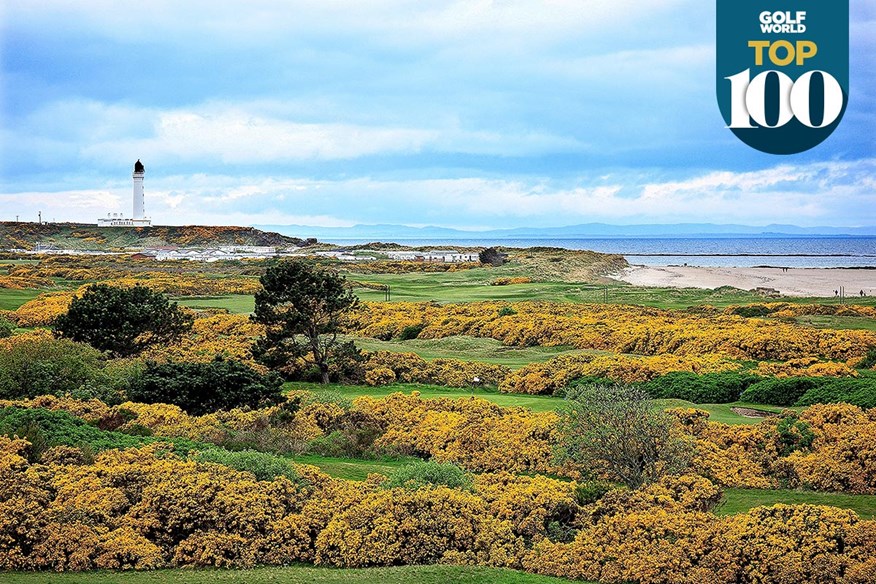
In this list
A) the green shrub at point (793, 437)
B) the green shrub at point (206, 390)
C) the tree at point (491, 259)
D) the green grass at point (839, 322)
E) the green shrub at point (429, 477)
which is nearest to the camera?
the green shrub at point (429, 477)

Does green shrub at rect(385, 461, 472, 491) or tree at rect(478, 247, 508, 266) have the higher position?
tree at rect(478, 247, 508, 266)

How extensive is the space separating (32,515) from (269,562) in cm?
327

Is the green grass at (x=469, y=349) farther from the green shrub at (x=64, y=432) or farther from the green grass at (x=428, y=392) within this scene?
the green shrub at (x=64, y=432)

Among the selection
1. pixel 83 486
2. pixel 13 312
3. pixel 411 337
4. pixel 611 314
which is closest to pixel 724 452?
pixel 83 486

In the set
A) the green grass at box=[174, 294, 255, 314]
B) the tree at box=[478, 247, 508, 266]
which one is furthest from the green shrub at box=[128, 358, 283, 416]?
the tree at box=[478, 247, 508, 266]

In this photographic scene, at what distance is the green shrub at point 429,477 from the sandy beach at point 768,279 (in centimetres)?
6879

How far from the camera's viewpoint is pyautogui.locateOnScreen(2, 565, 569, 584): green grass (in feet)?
35.0

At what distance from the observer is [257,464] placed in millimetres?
14234

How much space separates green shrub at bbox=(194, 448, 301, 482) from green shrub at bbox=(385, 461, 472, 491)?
5.43ft

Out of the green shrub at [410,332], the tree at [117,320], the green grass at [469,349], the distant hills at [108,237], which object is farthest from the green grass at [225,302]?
the distant hills at [108,237]

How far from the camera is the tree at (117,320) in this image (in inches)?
1142

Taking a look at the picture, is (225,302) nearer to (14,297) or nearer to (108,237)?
(14,297)

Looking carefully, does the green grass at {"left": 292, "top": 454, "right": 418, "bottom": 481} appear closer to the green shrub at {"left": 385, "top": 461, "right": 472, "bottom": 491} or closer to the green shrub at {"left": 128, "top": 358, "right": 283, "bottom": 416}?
the green shrub at {"left": 385, "top": 461, "right": 472, "bottom": 491}

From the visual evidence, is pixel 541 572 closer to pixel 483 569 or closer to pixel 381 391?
pixel 483 569
